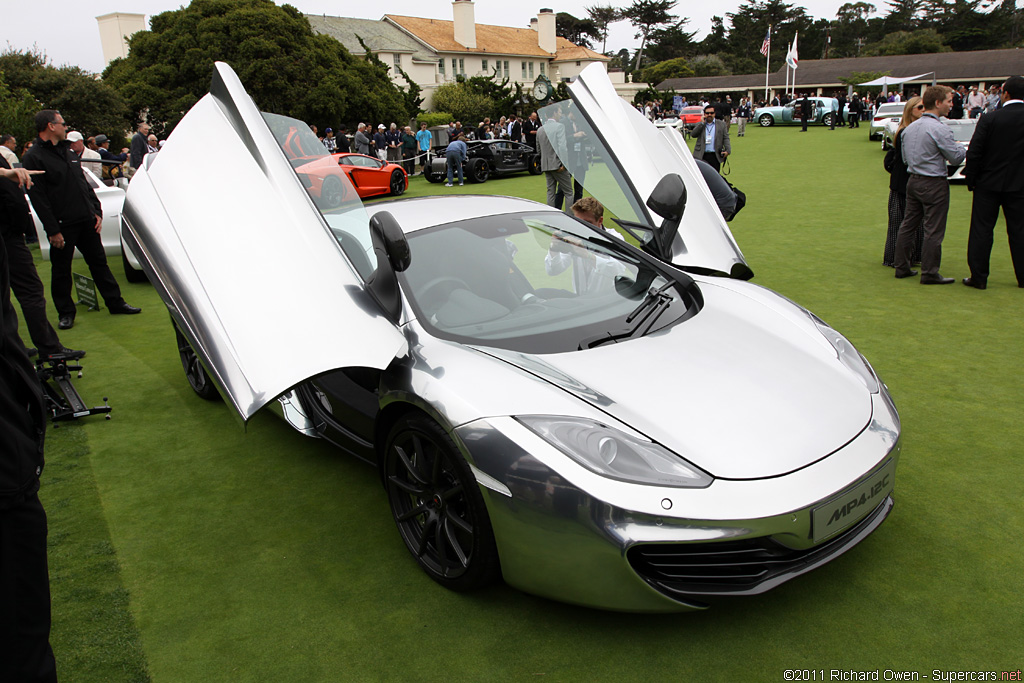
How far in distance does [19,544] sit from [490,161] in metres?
17.9

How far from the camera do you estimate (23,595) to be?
177 cm

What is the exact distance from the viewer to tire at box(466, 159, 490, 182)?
18.5 m

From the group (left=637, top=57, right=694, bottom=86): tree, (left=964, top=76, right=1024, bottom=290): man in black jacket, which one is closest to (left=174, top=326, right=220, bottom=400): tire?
(left=964, top=76, right=1024, bottom=290): man in black jacket

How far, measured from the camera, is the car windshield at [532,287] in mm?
2947

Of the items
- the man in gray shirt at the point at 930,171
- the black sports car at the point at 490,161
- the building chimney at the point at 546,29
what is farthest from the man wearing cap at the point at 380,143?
the building chimney at the point at 546,29

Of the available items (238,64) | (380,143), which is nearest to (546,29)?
(238,64)

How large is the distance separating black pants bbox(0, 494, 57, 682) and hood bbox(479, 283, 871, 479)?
1.56m

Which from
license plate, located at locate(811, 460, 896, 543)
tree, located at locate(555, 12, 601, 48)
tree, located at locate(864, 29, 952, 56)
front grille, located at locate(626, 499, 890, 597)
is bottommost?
front grille, located at locate(626, 499, 890, 597)

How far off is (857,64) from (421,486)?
260ft

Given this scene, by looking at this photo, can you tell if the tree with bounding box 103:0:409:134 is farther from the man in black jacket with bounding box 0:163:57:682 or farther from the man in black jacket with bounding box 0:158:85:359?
the man in black jacket with bounding box 0:163:57:682

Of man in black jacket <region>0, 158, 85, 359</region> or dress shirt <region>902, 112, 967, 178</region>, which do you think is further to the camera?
dress shirt <region>902, 112, 967, 178</region>

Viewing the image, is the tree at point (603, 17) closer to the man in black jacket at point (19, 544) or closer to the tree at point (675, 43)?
the tree at point (675, 43)

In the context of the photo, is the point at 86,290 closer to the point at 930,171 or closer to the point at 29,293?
the point at 29,293

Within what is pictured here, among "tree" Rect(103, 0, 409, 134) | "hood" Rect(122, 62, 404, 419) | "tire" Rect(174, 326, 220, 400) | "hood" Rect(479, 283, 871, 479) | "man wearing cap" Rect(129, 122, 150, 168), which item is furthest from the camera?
"tree" Rect(103, 0, 409, 134)
